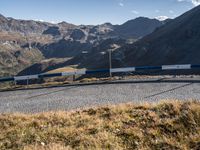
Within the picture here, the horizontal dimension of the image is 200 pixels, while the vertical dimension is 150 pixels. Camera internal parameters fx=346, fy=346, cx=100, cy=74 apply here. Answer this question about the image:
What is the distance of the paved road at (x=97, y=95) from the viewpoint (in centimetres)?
1747

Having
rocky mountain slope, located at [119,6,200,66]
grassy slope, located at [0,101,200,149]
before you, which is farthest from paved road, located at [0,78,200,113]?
rocky mountain slope, located at [119,6,200,66]

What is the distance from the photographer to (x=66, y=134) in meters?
10.2

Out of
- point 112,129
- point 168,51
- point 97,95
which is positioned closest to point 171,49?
point 168,51

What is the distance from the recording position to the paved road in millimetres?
17469

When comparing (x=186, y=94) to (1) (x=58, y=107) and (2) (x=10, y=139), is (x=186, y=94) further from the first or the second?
(2) (x=10, y=139)

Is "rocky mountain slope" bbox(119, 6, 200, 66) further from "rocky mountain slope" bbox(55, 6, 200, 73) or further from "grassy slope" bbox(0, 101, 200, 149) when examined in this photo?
"grassy slope" bbox(0, 101, 200, 149)

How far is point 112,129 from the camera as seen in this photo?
10.3 meters

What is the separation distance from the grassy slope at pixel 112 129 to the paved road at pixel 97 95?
174 inches

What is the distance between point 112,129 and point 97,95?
9.54 metres

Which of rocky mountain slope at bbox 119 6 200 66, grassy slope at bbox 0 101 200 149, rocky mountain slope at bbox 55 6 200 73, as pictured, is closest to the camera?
grassy slope at bbox 0 101 200 149

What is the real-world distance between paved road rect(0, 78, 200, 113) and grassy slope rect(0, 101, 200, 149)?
4414 millimetres

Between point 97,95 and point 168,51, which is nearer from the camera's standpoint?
point 97,95

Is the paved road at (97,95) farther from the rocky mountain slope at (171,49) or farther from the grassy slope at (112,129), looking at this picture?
the rocky mountain slope at (171,49)

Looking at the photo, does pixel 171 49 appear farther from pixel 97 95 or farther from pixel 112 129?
pixel 112 129
